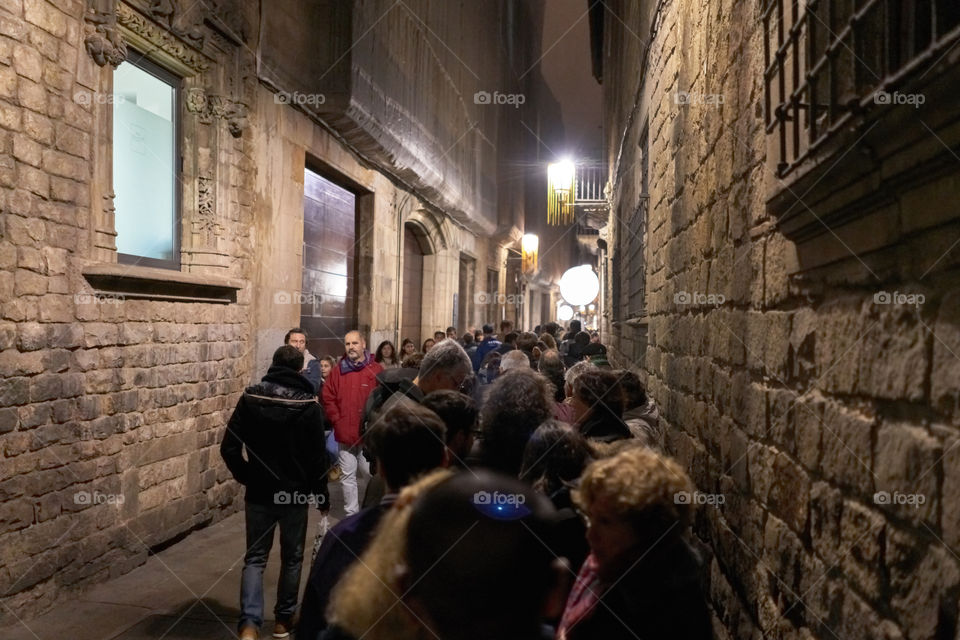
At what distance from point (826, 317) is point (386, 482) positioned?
1303 mm

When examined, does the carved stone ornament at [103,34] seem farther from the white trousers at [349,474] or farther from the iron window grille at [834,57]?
the iron window grille at [834,57]

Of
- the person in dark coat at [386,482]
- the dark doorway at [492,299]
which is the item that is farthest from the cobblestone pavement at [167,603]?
the dark doorway at [492,299]

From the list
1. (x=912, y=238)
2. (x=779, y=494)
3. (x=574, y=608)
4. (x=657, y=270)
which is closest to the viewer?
(x=912, y=238)

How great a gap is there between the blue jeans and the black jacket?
0.08 metres

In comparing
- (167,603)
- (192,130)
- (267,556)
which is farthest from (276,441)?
(192,130)

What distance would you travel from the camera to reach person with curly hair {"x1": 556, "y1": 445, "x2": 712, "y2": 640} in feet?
5.68

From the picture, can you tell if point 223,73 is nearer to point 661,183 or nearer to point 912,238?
point 661,183

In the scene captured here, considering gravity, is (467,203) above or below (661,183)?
above

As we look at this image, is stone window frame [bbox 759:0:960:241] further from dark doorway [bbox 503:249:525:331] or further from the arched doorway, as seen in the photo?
dark doorway [bbox 503:249:525:331]

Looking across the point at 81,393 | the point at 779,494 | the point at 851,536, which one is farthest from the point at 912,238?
the point at 81,393

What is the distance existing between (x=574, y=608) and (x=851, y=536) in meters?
0.70

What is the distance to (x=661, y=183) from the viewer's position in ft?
17.4

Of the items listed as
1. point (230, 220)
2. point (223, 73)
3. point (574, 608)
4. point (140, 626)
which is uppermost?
point (223, 73)

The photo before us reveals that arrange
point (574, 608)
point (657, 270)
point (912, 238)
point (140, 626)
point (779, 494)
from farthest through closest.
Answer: point (657, 270)
point (140, 626)
point (779, 494)
point (574, 608)
point (912, 238)
